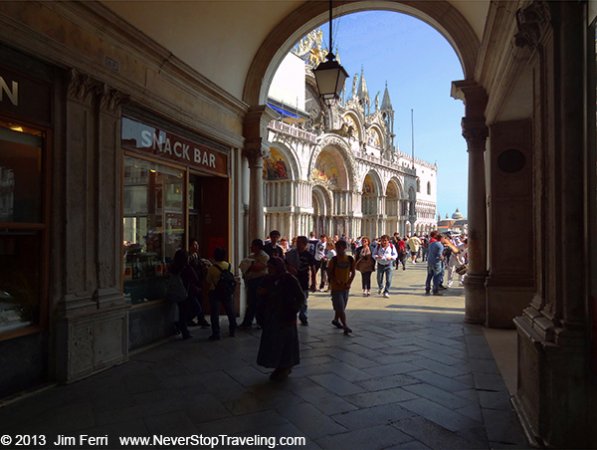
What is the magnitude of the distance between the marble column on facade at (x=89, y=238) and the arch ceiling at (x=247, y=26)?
1342 mm

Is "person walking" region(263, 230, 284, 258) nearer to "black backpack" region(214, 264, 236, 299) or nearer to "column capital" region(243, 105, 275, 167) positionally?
"black backpack" region(214, 264, 236, 299)

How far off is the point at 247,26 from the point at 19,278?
5.80m

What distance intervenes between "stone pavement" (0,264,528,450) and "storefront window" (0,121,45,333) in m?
0.91

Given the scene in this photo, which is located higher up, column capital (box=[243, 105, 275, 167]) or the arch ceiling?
the arch ceiling

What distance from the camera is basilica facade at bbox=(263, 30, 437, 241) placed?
29172mm

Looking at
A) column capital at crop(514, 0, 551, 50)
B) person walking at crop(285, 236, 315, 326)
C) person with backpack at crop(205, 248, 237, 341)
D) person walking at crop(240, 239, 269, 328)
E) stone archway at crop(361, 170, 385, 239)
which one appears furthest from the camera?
stone archway at crop(361, 170, 385, 239)

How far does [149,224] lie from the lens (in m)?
6.80

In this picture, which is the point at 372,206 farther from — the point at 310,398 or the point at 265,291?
the point at 310,398

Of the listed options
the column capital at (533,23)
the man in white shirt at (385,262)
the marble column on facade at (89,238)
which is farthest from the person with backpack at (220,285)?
the man in white shirt at (385,262)

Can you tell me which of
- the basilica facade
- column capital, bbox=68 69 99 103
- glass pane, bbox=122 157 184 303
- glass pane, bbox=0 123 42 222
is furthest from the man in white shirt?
the basilica facade

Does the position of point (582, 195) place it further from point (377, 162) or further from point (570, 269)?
point (377, 162)

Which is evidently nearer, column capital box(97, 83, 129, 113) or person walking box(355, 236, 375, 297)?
column capital box(97, 83, 129, 113)

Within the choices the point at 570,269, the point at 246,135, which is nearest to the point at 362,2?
the point at 246,135

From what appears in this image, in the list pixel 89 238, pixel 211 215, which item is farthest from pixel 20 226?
pixel 211 215
